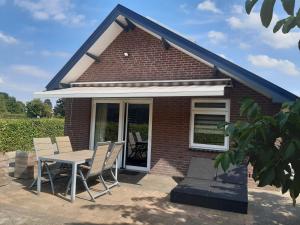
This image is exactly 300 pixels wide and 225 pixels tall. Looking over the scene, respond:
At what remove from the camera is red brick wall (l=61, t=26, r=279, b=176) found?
500 inches

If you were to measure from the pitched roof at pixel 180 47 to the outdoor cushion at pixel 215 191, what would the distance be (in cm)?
321

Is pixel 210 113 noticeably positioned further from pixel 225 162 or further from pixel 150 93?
pixel 225 162

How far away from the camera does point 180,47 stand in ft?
41.9

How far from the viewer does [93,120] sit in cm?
1507

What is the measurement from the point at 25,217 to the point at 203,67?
896 cm

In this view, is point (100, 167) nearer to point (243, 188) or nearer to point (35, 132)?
point (243, 188)

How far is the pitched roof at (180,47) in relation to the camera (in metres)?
10.8

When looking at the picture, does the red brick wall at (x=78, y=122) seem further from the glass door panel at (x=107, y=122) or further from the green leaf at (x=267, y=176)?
the green leaf at (x=267, y=176)

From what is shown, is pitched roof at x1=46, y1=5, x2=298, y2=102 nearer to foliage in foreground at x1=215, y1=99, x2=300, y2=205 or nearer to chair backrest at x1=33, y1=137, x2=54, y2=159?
chair backrest at x1=33, y1=137, x2=54, y2=159

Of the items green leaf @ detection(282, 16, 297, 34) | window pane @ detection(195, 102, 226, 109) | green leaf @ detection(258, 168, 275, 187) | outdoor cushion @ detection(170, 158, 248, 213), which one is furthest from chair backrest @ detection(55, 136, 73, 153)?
green leaf @ detection(282, 16, 297, 34)

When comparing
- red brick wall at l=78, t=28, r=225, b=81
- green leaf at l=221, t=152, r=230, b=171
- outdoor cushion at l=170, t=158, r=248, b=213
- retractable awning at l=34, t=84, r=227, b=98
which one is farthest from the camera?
red brick wall at l=78, t=28, r=225, b=81

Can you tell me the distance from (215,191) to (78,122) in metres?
8.54

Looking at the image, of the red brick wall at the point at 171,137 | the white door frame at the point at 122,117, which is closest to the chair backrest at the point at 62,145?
the white door frame at the point at 122,117

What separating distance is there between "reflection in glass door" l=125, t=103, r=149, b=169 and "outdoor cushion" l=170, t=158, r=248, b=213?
333 cm
